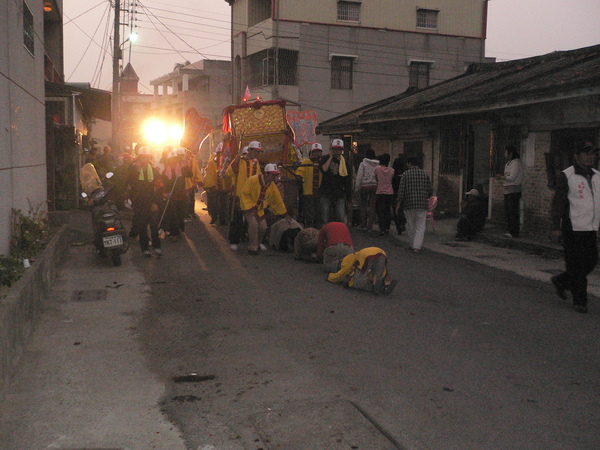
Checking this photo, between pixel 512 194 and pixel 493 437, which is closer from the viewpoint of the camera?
pixel 493 437

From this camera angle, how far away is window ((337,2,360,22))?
36188 millimetres

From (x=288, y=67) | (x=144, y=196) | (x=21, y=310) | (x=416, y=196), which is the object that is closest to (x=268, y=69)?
(x=288, y=67)

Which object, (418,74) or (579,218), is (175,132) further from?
(579,218)

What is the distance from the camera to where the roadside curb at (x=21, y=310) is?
493cm

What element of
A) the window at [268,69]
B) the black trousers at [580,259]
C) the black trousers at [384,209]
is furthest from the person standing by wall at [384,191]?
the window at [268,69]

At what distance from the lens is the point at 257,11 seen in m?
37.4

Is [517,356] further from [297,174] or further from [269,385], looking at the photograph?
[297,174]

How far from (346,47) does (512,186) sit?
23915mm

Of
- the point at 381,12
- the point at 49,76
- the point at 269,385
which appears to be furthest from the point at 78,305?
the point at 381,12

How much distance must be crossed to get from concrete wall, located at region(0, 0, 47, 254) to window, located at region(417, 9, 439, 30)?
3004 cm

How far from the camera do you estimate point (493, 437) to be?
13.7ft

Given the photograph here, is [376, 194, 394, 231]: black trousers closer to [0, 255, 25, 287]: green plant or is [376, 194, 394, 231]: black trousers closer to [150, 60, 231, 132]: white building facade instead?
[0, 255, 25, 287]: green plant

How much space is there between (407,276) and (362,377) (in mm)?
4918

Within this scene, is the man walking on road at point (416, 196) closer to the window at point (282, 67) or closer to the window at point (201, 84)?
the window at point (282, 67)
